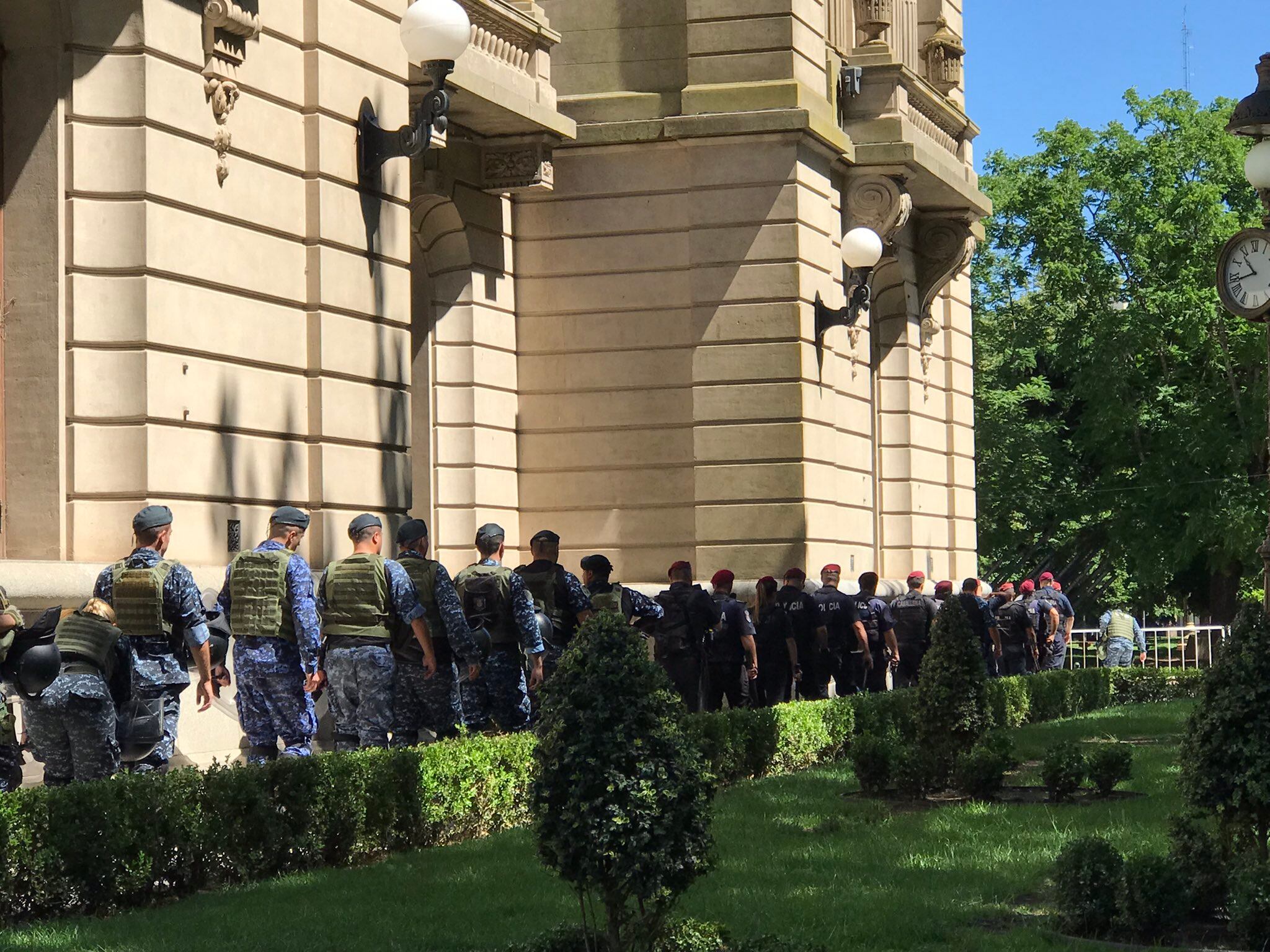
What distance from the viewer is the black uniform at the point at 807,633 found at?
61.4 feet

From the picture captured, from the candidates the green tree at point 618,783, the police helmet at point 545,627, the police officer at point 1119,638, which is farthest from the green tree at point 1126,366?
the green tree at point 618,783

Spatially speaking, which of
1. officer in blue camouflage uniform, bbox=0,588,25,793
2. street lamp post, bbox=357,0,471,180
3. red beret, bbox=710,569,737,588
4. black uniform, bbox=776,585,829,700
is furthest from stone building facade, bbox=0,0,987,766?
red beret, bbox=710,569,737,588

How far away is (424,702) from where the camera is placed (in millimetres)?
11875

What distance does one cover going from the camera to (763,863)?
9.54 meters

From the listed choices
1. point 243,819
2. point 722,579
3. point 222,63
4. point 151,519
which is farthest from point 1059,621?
point 243,819

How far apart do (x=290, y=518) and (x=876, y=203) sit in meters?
13.5

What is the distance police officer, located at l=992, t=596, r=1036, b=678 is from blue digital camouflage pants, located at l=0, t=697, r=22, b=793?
17.4 meters

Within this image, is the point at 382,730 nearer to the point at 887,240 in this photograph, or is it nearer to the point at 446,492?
the point at 446,492

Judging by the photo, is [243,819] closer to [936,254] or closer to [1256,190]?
[1256,190]

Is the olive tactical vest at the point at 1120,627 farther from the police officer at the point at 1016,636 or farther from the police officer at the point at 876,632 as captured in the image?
the police officer at the point at 876,632

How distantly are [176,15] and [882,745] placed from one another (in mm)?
6791

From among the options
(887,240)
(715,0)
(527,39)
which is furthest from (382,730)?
(887,240)

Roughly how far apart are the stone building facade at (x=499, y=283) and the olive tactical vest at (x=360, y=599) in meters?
1.33

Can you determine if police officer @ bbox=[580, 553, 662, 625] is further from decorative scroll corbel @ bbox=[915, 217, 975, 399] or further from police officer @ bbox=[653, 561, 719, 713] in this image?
decorative scroll corbel @ bbox=[915, 217, 975, 399]
